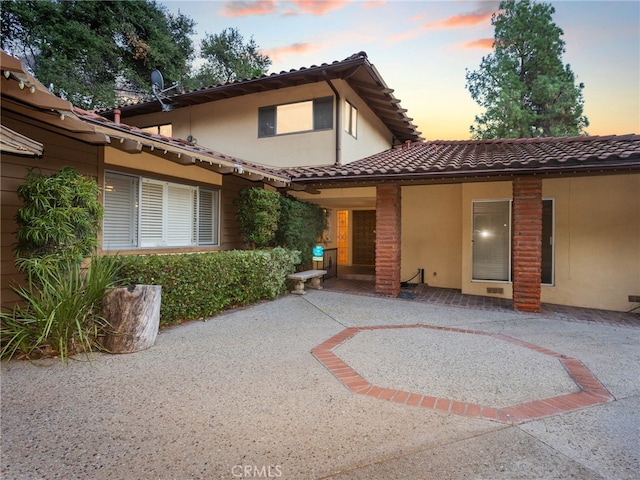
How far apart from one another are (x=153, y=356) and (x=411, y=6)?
37.9ft

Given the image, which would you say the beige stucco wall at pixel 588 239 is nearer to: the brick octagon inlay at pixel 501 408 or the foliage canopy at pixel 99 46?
the brick octagon inlay at pixel 501 408

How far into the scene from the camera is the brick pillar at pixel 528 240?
6.96 m

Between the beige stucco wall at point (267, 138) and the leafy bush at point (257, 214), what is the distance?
7.51ft

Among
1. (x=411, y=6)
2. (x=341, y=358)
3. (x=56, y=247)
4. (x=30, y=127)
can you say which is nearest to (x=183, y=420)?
(x=341, y=358)

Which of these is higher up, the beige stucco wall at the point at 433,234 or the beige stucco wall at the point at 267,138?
the beige stucco wall at the point at 267,138

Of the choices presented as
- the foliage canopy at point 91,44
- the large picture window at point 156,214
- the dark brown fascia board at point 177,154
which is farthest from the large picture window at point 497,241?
the foliage canopy at point 91,44

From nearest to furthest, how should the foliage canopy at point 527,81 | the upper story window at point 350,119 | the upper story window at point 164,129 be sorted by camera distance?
the upper story window at point 350,119, the upper story window at point 164,129, the foliage canopy at point 527,81


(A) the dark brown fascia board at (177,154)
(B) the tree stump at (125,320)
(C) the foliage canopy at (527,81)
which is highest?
Result: (C) the foliage canopy at (527,81)

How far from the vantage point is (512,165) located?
6.73m

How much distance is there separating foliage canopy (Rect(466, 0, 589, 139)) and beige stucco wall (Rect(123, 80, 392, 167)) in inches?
481

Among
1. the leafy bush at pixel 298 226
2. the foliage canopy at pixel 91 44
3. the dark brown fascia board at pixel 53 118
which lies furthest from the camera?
the foliage canopy at pixel 91 44

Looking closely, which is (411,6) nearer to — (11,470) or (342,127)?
(342,127)

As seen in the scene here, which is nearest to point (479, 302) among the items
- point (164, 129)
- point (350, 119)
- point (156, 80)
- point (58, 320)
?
point (350, 119)

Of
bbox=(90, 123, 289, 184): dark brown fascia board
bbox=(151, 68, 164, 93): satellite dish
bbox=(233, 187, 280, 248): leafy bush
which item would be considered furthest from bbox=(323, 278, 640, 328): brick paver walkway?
bbox=(151, 68, 164, 93): satellite dish
